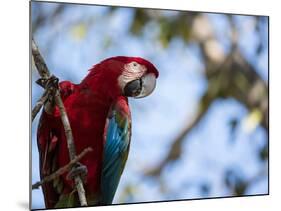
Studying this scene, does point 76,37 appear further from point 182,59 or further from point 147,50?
point 182,59

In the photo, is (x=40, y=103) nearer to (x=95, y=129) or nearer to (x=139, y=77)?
(x=95, y=129)

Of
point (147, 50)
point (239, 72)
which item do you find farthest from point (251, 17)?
point (147, 50)

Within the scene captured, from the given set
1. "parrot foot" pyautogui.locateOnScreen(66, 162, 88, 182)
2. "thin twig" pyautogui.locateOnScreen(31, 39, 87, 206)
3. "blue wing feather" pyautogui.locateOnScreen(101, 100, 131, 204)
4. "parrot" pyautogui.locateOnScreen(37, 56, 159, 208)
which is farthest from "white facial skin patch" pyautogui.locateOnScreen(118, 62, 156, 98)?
"parrot foot" pyautogui.locateOnScreen(66, 162, 88, 182)

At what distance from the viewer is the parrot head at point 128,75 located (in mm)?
2869

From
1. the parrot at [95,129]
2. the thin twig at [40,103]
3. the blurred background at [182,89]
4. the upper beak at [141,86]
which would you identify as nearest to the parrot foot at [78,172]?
the parrot at [95,129]

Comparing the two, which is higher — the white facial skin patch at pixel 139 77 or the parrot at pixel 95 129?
the white facial skin patch at pixel 139 77

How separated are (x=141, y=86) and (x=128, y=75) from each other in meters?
0.09

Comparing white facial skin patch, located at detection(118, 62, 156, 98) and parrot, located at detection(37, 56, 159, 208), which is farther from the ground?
white facial skin patch, located at detection(118, 62, 156, 98)

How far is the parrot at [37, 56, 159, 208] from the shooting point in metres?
2.78

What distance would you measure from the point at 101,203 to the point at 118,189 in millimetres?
109

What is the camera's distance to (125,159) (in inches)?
115

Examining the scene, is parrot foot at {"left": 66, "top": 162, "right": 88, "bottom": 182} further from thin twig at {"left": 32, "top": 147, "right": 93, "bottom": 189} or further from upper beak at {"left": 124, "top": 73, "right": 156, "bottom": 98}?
upper beak at {"left": 124, "top": 73, "right": 156, "bottom": 98}

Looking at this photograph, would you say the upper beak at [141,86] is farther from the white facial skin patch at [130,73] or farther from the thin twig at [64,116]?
the thin twig at [64,116]

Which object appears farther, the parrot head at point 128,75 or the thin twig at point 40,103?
the parrot head at point 128,75
